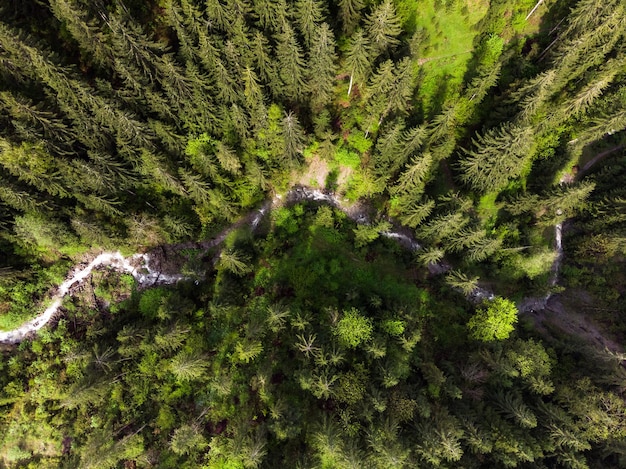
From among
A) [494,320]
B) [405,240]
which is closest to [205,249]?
[405,240]

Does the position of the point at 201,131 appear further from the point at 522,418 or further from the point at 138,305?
the point at 522,418

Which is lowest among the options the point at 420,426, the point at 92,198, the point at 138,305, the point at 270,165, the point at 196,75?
the point at 138,305

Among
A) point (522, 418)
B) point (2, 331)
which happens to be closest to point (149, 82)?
point (2, 331)

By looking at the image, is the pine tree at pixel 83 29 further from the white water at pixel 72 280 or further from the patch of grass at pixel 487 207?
the patch of grass at pixel 487 207

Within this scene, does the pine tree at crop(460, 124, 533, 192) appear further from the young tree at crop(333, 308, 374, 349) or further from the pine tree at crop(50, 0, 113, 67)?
the pine tree at crop(50, 0, 113, 67)

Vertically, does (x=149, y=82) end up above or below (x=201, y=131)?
above

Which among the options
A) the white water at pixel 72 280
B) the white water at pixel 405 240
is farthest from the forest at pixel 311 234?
the white water at pixel 405 240

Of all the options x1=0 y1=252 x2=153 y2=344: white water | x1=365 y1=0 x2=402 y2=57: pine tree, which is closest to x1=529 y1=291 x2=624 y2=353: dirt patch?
x1=365 y1=0 x2=402 y2=57: pine tree
